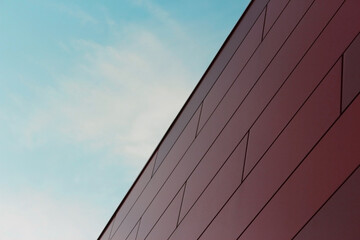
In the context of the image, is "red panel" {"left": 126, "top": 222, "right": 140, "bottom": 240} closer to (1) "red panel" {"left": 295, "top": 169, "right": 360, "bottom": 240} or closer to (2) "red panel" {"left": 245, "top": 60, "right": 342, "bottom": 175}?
(2) "red panel" {"left": 245, "top": 60, "right": 342, "bottom": 175}

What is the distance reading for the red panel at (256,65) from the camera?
823 centimetres

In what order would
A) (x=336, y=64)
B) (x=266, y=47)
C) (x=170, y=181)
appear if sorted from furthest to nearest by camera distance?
1. (x=170, y=181)
2. (x=266, y=47)
3. (x=336, y=64)

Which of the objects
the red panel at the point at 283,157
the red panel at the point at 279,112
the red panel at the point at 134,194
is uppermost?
the red panel at the point at 134,194

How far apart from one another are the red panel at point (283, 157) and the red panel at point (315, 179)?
0.21 metres

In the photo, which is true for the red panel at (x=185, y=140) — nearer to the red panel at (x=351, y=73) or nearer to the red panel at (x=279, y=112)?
the red panel at (x=279, y=112)

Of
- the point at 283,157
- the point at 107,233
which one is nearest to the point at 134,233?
the point at 107,233

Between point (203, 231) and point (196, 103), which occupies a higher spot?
point (196, 103)

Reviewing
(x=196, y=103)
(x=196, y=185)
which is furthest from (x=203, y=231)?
(x=196, y=103)

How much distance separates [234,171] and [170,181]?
3440 millimetres

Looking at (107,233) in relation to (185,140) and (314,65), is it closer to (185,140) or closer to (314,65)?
(185,140)

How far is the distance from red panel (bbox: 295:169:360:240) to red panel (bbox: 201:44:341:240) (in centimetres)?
95

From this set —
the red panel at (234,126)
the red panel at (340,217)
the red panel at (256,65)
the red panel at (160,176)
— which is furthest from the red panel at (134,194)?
the red panel at (340,217)

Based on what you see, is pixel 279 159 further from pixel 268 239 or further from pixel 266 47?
pixel 266 47

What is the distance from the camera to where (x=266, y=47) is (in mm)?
8867
